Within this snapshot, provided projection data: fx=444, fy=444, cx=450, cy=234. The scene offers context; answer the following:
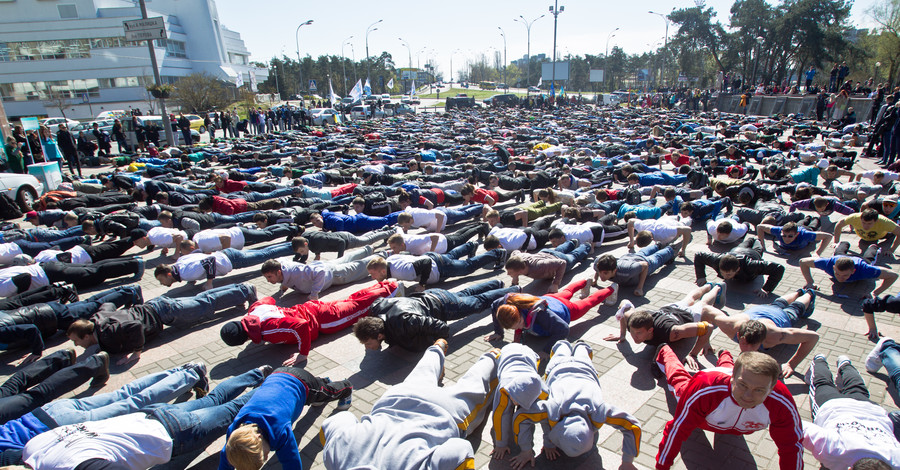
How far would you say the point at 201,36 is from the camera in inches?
2744

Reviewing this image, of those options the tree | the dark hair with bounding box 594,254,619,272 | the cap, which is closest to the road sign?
the cap

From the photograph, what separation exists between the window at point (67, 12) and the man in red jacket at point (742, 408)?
7812cm

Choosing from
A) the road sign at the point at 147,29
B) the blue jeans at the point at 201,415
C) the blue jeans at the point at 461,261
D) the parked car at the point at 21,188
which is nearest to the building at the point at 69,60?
the road sign at the point at 147,29

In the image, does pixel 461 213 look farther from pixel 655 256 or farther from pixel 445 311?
pixel 445 311

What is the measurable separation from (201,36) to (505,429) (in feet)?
275

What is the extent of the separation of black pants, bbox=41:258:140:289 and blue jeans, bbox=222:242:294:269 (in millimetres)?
1624

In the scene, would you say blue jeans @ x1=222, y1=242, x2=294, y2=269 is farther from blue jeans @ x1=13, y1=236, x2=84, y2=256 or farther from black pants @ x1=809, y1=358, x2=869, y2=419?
black pants @ x1=809, y1=358, x2=869, y2=419

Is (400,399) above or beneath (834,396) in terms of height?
above

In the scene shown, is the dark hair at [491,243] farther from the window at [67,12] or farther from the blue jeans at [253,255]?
the window at [67,12]

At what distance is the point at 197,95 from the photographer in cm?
4394

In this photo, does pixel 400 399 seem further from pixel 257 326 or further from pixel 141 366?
pixel 141 366

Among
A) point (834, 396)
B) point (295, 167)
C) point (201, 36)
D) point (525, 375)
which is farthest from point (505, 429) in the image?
point (201, 36)

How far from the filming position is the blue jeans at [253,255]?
23.5 ft

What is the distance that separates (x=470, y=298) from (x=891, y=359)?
415cm
